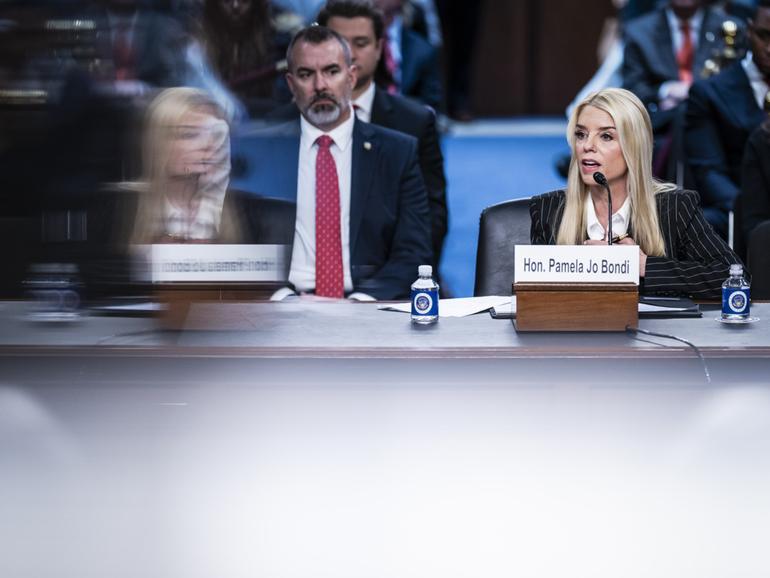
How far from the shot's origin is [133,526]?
222cm

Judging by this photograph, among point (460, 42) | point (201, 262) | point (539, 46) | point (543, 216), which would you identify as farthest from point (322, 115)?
point (539, 46)

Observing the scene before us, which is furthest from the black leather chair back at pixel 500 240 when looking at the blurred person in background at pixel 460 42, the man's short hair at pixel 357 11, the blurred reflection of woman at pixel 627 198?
the blurred person in background at pixel 460 42

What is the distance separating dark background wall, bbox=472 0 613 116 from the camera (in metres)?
9.15

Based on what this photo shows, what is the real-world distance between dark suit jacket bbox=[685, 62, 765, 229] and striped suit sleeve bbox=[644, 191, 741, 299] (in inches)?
58.7

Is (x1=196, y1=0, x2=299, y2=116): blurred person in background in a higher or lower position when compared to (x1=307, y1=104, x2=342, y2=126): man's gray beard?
higher

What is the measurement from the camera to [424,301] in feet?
8.25

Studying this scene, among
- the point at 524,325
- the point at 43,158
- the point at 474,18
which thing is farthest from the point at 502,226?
the point at 474,18

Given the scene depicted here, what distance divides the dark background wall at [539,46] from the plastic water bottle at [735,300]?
6836 mm

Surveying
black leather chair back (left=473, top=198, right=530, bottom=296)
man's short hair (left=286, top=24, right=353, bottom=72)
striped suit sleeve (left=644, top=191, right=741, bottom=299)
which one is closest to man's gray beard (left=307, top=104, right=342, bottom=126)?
man's short hair (left=286, top=24, right=353, bottom=72)

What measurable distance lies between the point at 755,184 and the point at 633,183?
3.57ft

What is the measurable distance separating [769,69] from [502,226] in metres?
1.72

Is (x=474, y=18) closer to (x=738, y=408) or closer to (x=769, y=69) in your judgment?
(x=769, y=69)

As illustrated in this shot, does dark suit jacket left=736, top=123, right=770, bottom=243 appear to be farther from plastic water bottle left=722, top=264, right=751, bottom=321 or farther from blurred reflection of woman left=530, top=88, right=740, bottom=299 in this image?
plastic water bottle left=722, top=264, right=751, bottom=321

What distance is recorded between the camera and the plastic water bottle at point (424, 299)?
2508mm
